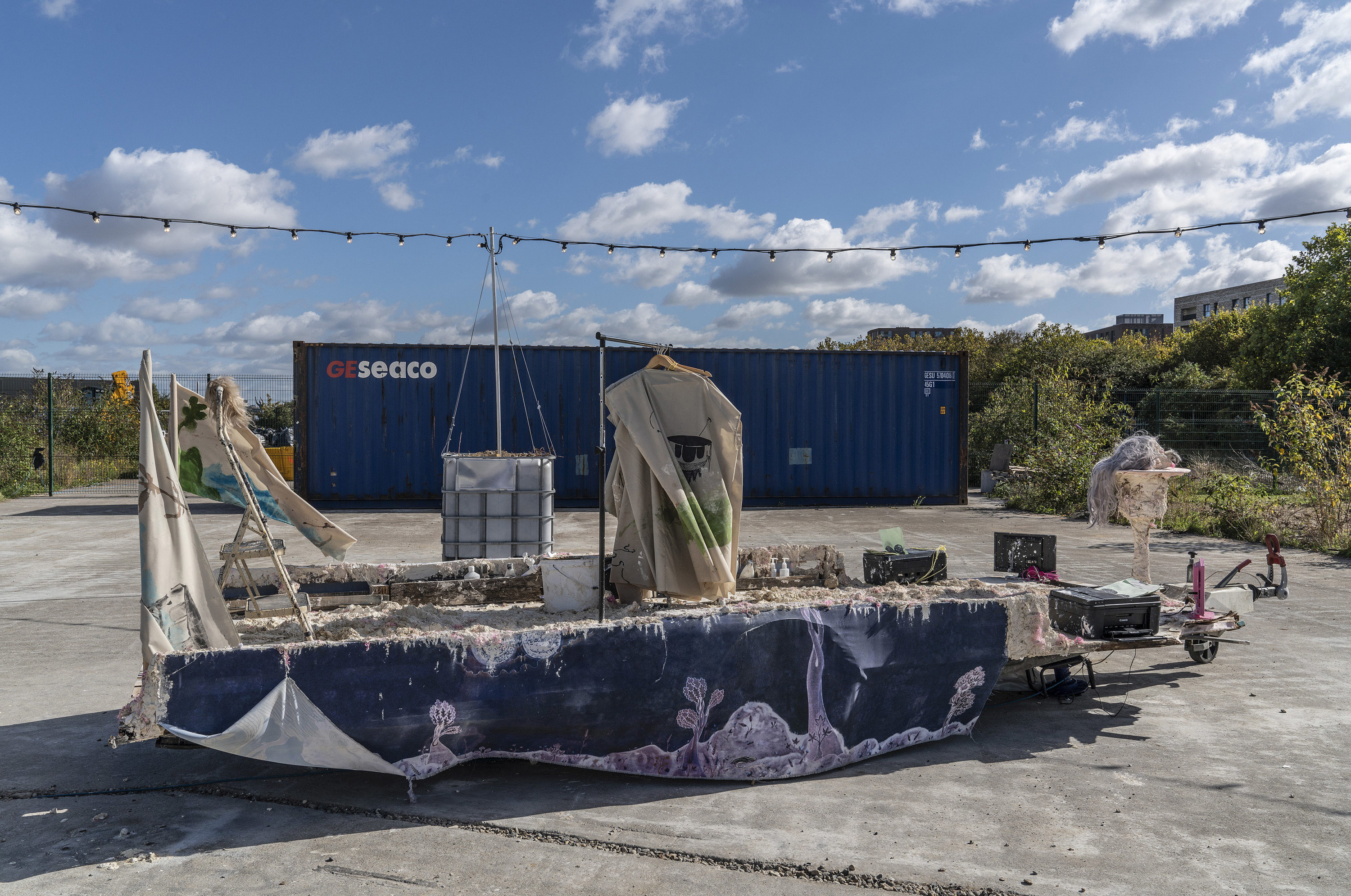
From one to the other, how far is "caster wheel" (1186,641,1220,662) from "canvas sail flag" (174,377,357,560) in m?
5.79

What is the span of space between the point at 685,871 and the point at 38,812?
111 inches

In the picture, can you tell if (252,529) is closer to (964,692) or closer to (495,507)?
(495,507)

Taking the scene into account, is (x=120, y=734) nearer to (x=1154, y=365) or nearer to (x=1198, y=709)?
(x=1198, y=709)

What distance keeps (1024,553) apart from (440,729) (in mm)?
4616

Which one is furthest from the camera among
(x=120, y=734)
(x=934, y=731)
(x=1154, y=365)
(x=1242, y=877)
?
(x=1154, y=365)

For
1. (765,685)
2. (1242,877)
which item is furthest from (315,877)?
(1242,877)

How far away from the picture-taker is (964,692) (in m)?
4.33

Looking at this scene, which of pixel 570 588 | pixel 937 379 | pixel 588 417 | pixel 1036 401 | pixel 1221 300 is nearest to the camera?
pixel 570 588

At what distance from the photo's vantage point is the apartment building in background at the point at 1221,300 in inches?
2694

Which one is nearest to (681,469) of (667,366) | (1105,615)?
(667,366)

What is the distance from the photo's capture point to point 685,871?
3.05 m

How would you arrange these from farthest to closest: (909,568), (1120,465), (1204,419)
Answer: (1204,419) < (1120,465) < (909,568)

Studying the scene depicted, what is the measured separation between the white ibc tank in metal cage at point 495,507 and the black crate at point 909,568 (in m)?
2.99

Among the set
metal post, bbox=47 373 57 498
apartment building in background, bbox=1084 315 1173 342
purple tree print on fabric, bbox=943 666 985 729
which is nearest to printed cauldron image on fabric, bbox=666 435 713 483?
purple tree print on fabric, bbox=943 666 985 729
